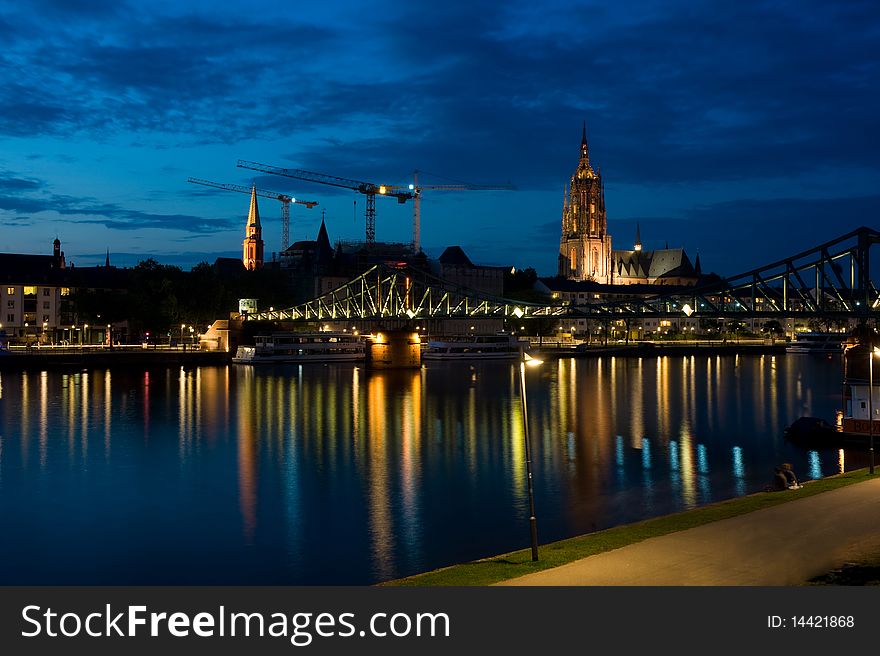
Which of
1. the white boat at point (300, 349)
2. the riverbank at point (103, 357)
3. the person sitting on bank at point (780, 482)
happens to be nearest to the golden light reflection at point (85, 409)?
the riverbank at point (103, 357)

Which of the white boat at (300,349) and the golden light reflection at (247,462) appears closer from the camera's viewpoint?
the golden light reflection at (247,462)

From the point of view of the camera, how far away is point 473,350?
4793 inches

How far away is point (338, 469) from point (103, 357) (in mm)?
63289

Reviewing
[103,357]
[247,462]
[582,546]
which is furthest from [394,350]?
[582,546]

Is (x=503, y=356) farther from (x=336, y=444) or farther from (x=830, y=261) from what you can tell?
(x=336, y=444)

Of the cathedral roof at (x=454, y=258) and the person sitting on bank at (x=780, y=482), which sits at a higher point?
the cathedral roof at (x=454, y=258)

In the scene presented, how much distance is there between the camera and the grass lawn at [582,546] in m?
16.9

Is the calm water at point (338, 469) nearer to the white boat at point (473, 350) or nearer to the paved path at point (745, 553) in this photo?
the paved path at point (745, 553)

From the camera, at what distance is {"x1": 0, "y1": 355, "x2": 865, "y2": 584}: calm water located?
81.8 ft

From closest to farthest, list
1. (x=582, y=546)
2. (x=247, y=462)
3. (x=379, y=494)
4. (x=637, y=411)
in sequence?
(x=582, y=546) → (x=379, y=494) → (x=247, y=462) → (x=637, y=411)

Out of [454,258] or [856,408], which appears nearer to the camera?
[856,408]

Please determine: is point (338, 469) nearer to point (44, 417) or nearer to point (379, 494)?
point (379, 494)

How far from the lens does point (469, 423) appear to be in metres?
54.4

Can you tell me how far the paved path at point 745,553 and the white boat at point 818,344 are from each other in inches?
4908
